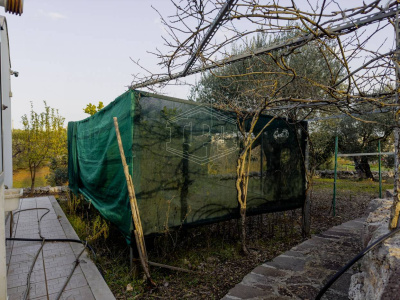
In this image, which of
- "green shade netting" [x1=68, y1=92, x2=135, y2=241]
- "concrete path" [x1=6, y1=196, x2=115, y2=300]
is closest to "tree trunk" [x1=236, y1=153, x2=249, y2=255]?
"green shade netting" [x1=68, y1=92, x2=135, y2=241]

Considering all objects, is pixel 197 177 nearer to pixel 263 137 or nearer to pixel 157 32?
pixel 263 137

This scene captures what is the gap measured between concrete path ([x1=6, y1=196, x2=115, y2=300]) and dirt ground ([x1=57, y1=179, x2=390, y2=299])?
29 cm

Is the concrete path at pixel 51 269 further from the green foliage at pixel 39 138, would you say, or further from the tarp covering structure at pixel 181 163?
the green foliage at pixel 39 138

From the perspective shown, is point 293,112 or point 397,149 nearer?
point 397,149

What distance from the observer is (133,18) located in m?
3.32

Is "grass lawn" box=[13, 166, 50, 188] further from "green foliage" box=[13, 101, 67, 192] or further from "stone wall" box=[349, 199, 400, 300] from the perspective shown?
"stone wall" box=[349, 199, 400, 300]

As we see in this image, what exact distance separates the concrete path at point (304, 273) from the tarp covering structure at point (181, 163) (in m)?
0.88

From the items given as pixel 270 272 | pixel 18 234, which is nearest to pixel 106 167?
pixel 18 234

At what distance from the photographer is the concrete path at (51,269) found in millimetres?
1957

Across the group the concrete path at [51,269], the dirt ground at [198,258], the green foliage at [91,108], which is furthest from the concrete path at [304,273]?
the green foliage at [91,108]

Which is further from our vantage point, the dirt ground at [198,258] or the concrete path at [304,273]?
the dirt ground at [198,258]

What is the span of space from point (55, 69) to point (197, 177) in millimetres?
4433

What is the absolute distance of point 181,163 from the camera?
9.45 feet

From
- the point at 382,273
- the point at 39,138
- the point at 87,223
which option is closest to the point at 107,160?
the point at 87,223
